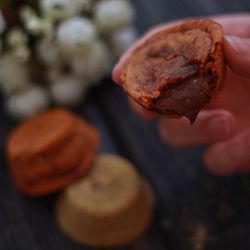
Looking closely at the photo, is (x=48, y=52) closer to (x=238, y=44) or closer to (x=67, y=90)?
(x=67, y=90)

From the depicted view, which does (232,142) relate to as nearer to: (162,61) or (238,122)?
(238,122)

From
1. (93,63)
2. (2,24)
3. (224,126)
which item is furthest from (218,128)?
(2,24)

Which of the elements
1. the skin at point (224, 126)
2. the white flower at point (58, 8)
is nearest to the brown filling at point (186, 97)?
the skin at point (224, 126)

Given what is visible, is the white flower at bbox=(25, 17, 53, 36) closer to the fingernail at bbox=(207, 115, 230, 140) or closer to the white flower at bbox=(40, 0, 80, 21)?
the white flower at bbox=(40, 0, 80, 21)

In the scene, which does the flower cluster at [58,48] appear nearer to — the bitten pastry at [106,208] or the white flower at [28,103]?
the white flower at [28,103]

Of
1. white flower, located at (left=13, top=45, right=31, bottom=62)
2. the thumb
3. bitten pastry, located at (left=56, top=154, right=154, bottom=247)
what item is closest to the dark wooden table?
bitten pastry, located at (left=56, top=154, right=154, bottom=247)

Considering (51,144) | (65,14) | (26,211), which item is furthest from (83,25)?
(26,211)
